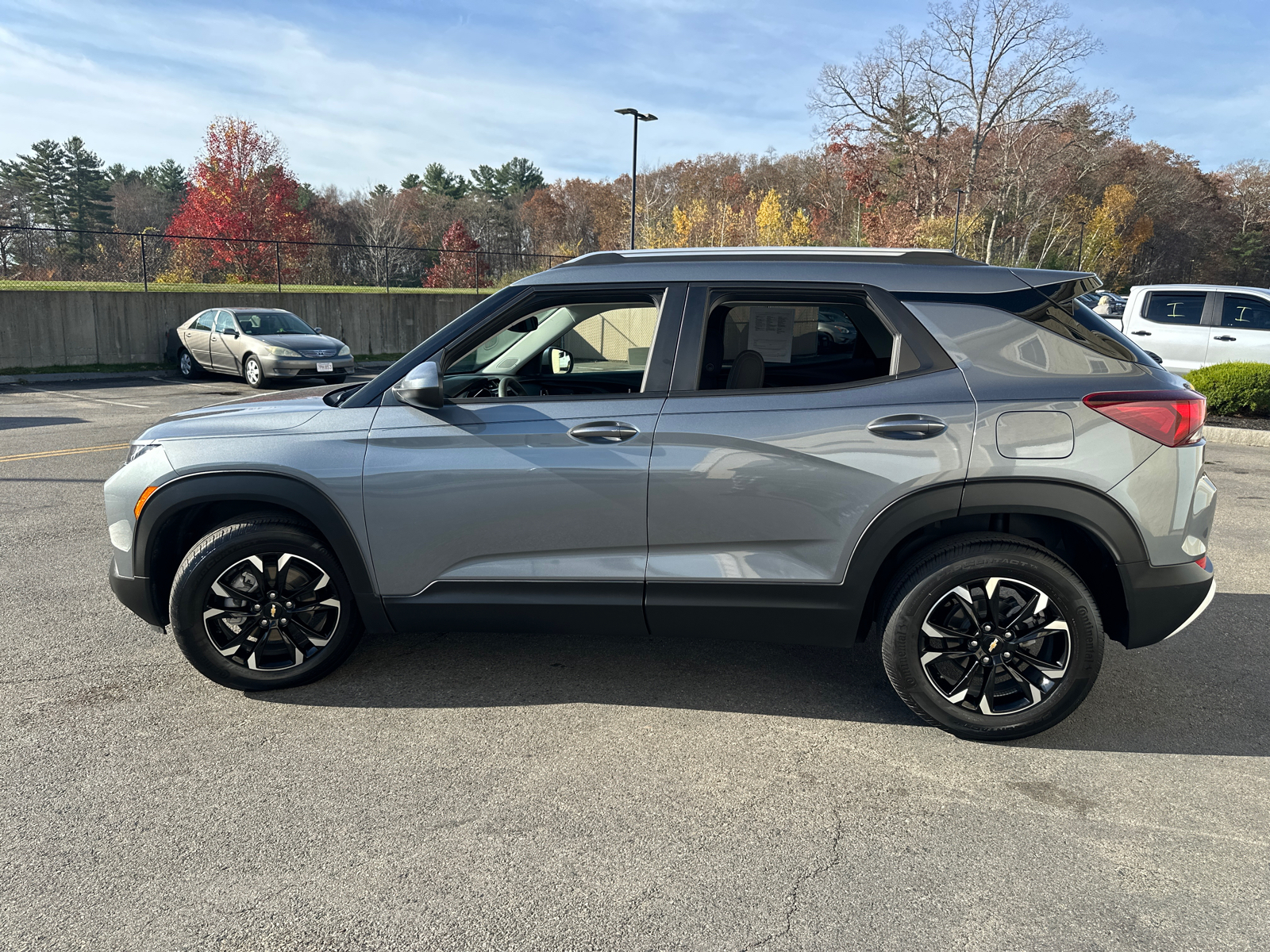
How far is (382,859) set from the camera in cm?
268

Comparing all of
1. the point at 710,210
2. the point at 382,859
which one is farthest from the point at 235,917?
the point at 710,210

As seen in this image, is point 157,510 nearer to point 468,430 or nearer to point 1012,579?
point 468,430

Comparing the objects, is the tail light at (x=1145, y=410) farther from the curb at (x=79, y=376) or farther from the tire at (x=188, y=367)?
the tire at (x=188, y=367)

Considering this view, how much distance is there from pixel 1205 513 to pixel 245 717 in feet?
12.7

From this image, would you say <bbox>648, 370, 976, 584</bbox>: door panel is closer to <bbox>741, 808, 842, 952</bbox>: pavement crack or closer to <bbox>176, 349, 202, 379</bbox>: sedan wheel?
<bbox>741, 808, 842, 952</bbox>: pavement crack

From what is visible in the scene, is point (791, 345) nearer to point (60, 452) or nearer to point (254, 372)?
point (60, 452)

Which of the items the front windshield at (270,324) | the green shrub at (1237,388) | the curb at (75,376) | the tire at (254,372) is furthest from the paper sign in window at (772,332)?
the curb at (75,376)

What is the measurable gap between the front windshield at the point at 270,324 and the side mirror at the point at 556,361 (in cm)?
1467

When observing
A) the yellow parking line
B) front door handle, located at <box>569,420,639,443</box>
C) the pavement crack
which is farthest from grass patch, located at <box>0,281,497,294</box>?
the pavement crack

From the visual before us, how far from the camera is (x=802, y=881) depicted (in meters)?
2.60

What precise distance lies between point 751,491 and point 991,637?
1065 mm

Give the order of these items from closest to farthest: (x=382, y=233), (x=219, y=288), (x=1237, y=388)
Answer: (x=1237, y=388)
(x=219, y=288)
(x=382, y=233)

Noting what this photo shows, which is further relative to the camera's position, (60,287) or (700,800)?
(60,287)

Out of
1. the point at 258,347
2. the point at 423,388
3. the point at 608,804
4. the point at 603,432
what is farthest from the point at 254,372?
the point at 608,804
